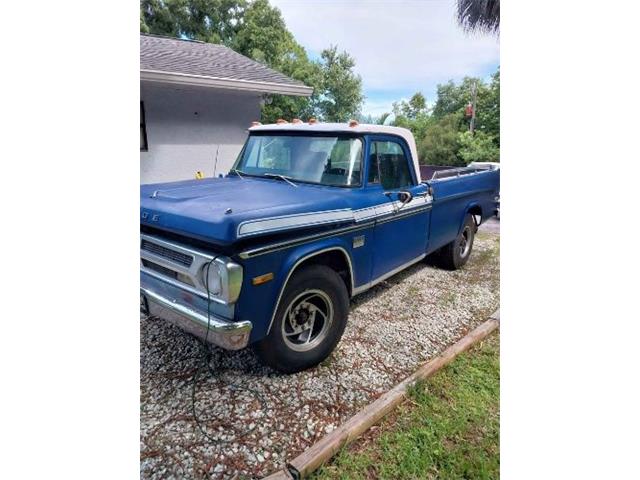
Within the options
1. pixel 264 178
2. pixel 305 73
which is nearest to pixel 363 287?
pixel 264 178

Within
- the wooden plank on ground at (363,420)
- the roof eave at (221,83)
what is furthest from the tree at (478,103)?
the wooden plank on ground at (363,420)

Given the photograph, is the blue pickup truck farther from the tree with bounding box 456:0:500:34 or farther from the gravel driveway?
the tree with bounding box 456:0:500:34

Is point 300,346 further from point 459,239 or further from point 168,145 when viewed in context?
point 168,145

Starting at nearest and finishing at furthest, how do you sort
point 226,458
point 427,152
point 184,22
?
point 226,458 < point 184,22 < point 427,152

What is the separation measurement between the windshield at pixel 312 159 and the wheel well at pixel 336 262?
1.99 feet

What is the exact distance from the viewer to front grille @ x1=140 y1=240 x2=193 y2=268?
211cm

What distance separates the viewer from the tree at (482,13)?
5.23m

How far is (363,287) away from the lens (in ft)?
9.70

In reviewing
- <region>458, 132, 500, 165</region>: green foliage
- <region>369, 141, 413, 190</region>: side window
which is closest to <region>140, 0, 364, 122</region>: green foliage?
<region>369, 141, 413, 190</region>: side window

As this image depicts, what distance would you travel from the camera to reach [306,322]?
2.60 m

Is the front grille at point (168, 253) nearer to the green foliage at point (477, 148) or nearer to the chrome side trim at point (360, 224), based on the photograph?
the chrome side trim at point (360, 224)

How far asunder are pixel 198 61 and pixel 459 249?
560cm

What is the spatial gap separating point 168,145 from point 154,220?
4.90 m

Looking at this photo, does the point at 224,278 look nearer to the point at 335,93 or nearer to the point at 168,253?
the point at 168,253
